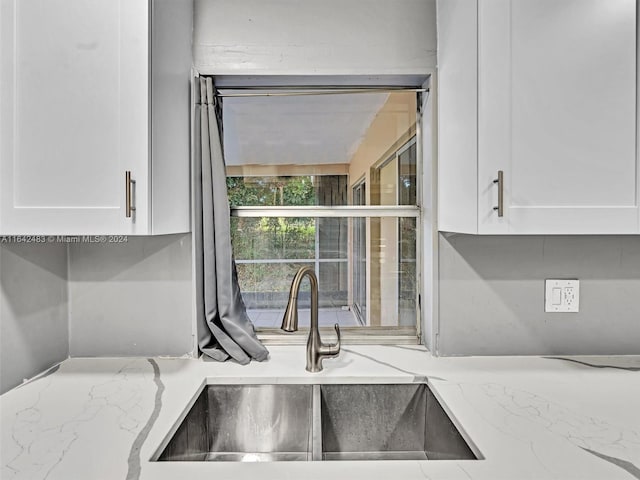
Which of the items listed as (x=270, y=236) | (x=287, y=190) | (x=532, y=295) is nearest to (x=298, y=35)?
(x=287, y=190)

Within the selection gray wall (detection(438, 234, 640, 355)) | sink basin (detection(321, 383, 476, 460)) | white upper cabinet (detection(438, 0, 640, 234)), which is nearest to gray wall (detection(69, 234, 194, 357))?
sink basin (detection(321, 383, 476, 460))

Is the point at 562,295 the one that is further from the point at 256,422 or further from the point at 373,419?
the point at 256,422

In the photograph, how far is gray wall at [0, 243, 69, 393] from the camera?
1272mm

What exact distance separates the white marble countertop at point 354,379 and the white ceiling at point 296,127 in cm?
77

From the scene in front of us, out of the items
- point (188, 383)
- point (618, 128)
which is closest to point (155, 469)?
point (188, 383)

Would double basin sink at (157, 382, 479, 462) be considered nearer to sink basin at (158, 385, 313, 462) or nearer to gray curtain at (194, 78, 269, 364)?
sink basin at (158, 385, 313, 462)

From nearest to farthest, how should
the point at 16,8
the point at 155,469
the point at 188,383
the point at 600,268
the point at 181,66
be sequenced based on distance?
the point at 155,469, the point at 16,8, the point at 188,383, the point at 181,66, the point at 600,268

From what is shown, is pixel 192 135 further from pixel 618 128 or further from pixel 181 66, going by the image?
pixel 618 128

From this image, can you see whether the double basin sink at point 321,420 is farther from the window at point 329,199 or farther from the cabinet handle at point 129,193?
the cabinet handle at point 129,193

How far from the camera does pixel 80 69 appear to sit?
3.84 feet

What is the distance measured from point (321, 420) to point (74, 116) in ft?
3.75

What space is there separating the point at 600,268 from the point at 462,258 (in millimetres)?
503

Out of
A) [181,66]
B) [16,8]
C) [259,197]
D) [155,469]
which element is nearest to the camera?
[155,469]

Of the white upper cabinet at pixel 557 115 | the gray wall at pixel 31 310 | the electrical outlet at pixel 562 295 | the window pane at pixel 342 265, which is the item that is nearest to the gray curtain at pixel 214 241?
the window pane at pixel 342 265
